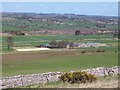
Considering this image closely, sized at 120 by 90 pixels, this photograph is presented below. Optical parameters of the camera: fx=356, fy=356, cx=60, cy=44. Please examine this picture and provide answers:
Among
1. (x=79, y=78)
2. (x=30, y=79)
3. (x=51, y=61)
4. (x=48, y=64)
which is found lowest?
(x=51, y=61)

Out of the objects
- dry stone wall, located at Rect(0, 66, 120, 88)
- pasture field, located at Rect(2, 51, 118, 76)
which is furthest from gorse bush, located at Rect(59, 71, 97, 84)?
pasture field, located at Rect(2, 51, 118, 76)

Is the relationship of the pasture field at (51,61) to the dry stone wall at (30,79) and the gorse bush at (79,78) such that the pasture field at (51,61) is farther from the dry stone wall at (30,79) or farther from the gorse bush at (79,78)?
the gorse bush at (79,78)

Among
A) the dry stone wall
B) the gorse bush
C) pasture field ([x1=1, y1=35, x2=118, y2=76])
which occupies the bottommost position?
pasture field ([x1=1, y1=35, x2=118, y2=76])

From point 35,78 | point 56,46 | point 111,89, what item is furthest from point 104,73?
point 56,46

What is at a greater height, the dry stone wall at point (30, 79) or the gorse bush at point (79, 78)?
the gorse bush at point (79, 78)

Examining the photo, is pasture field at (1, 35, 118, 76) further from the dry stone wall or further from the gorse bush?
the gorse bush

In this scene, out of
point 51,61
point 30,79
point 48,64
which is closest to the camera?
point 30,79

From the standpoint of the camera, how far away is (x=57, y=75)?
19.7 metres

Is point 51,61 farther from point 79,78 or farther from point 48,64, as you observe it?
point 79,78

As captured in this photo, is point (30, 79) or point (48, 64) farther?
point (48, 64)

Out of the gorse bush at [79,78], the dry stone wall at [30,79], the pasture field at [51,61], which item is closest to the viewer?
the gorse bush at [79,78]

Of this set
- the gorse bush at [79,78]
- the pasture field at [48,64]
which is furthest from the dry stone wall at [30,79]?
the pasture field at [48,64]

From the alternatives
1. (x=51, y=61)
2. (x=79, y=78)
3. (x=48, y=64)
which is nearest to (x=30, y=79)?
(x=79, y=78)

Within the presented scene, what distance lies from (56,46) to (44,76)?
56.4m
